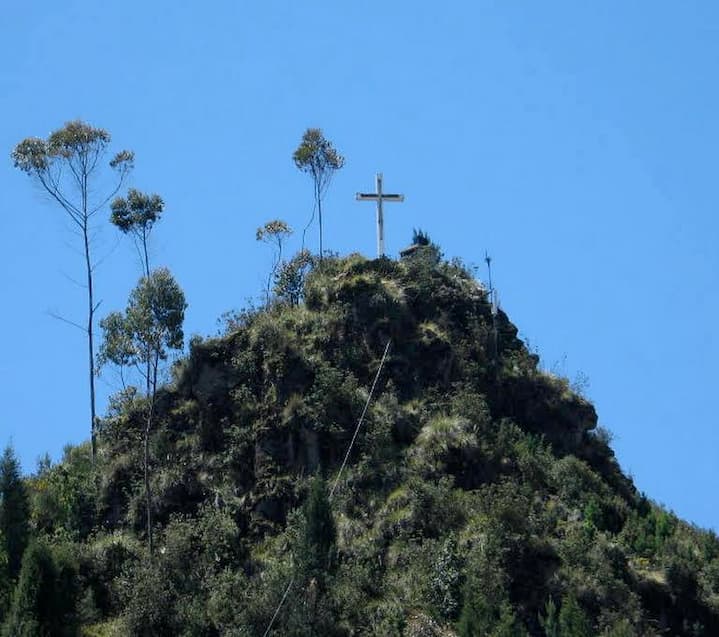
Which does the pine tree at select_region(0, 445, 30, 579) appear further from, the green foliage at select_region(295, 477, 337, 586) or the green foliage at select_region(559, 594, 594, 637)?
the green foliage at select_region(559, 594, 594, 637)

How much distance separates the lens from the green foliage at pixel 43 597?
56125mm

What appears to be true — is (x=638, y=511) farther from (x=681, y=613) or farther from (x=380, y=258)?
(x=380, y=258)

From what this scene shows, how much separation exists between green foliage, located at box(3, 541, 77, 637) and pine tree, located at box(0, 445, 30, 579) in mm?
2523

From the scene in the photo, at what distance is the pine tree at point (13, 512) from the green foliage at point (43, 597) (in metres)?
2.52

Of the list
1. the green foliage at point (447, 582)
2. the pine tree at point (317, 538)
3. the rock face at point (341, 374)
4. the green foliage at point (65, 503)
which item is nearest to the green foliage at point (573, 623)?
the green foliage at point (447, 582)

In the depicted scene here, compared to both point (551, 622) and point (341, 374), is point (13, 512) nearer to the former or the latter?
point (341, 374)

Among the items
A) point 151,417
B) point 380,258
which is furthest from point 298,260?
point 151,417

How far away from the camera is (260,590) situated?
57.7 m

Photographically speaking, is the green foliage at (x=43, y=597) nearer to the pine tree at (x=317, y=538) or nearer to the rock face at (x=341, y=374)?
the pine tree at (x=317, y=538)

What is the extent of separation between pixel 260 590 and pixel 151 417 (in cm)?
882

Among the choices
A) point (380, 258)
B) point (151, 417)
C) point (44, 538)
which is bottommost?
point (44, 538)

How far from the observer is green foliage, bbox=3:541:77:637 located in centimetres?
5612

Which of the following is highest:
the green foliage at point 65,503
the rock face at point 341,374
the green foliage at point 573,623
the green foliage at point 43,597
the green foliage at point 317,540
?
the rock face at point 341,374

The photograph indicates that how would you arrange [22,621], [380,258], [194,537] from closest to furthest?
[22,621], [194,537], [380,258]
